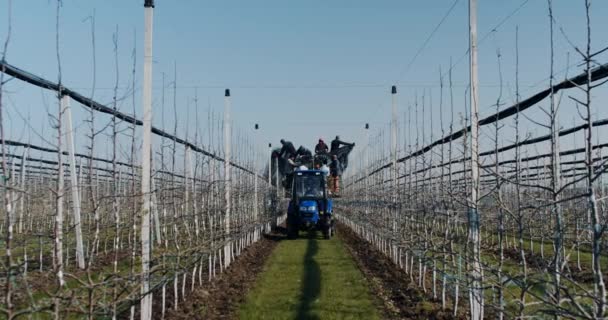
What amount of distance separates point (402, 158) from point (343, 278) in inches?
193

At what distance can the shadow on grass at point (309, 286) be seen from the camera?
326 inches

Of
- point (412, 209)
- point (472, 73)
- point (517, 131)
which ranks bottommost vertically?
point (412, 209)

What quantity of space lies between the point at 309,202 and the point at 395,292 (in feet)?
33.9

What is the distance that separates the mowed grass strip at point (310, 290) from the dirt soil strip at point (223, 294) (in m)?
0.20

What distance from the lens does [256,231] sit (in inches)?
778

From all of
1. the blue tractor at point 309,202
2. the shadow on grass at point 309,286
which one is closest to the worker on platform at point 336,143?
the blue tractor at point 309,202

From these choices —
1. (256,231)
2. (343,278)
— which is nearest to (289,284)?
(343,278)

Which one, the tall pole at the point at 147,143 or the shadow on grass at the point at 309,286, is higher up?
the tall pole at the point at 147,143

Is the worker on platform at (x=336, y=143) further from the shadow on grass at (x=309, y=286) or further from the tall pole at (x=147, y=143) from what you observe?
the tall pole at (x=147, y=143)

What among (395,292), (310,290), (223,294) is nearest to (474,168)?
(395,292)

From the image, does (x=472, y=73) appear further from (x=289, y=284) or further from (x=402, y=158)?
(x=402, y=158)

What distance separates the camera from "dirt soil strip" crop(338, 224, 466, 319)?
26.0ft

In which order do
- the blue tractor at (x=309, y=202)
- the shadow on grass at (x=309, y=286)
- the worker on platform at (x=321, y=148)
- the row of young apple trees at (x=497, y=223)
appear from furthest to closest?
the worker on platform at (x=321, y=148)
the blue tractor at (x=309, y=202)
the shadow on grass at (x=309, y=286)
the row of young apple trees at (x=497, y=223)

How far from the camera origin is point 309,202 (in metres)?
19.9
